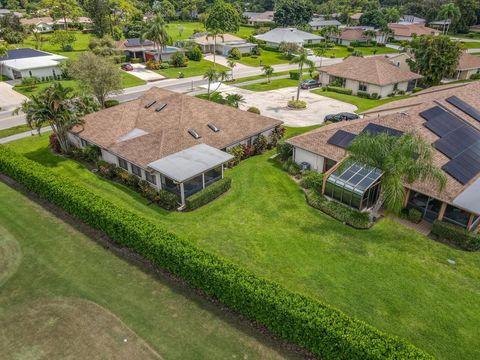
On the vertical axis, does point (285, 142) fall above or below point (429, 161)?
below

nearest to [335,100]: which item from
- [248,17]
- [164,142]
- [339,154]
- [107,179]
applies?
[339,154]

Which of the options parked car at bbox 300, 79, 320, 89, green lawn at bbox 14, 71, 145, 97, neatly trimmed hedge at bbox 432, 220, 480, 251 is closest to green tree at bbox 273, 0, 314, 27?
parked car at bbox 300, 79, 320, 89

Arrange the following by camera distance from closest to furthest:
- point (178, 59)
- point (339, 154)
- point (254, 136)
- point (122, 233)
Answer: point (122, 233)
point (339, 154)
point (254, 136)
point (178, 59)

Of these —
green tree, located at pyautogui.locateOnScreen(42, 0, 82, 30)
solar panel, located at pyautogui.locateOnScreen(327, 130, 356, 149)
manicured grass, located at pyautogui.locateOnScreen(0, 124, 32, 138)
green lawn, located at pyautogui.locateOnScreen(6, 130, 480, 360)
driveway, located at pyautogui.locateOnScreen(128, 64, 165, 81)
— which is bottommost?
manicured grass, located at pyautogui.locateOnScreen(0, 124, 32, 138)

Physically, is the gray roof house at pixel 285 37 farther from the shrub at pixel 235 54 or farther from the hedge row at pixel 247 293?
the hedge row at pixel 247 293

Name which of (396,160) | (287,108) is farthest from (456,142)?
(287,108)

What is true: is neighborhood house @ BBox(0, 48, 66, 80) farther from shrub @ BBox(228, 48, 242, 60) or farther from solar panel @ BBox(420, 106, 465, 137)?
solar panel @ BBox(420, 106, 465, 137)

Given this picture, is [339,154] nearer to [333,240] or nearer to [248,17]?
[333,240]

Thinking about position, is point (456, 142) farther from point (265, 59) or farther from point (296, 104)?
point (265, 59)
